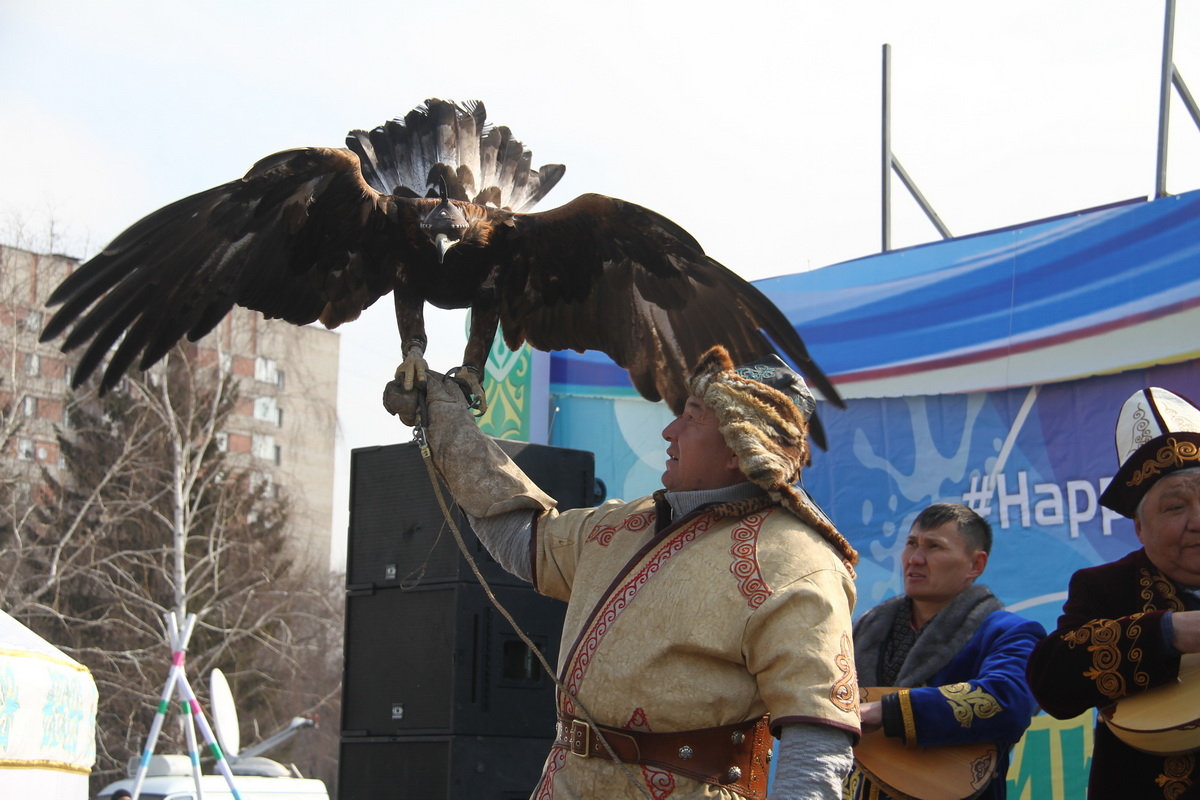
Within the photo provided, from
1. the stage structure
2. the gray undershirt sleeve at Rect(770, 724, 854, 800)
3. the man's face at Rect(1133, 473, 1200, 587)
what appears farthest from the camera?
the stage structure

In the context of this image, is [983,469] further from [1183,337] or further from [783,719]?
[783,719]

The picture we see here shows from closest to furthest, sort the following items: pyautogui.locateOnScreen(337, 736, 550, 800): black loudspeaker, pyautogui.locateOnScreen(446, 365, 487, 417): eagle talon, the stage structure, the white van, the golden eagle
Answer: pyautogui.locateOnScreen(446, 365, 487, 417): eagle talon → the golden eagle → pyautogui.locateOnScreen(337, 736, 550, 800): black loudspeaker → the stage structure → the white van

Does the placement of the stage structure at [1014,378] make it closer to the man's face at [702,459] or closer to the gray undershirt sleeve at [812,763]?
the man's face at [702,459]

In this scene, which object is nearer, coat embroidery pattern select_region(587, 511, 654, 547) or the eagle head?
coat embroidery pattern select_region(587, 511, 654, 547)

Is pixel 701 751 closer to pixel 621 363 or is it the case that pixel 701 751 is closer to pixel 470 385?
pixel 470 385

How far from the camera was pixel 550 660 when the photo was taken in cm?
434

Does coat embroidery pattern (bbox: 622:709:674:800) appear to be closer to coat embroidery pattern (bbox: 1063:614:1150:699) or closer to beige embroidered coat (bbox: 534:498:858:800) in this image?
beige embroidered coat (bbox: 534:498:858:800)

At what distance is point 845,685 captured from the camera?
1587mm

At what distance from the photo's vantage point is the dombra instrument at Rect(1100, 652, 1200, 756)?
73.4 inches

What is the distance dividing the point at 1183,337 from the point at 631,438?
299 cm

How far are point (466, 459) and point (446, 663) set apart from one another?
7.30ft

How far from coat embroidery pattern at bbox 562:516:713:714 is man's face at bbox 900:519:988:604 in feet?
3.51

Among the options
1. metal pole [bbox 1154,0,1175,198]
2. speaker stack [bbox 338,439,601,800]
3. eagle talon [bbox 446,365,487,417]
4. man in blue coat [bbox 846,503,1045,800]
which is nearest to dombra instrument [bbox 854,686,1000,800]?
man in blue coat [bbox 846,503,1045,800]

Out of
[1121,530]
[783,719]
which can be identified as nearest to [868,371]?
[1121,530]
